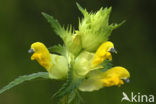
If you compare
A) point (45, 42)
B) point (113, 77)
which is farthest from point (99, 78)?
point (45, 42)

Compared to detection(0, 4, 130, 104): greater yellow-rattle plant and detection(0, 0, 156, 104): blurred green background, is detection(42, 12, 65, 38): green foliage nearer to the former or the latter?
detection(0, 4, 130, 104): greater yellow-rattle plant

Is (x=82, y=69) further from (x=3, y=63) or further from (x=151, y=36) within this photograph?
(x=151, y=36)

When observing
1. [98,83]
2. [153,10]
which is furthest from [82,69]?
[153,10]

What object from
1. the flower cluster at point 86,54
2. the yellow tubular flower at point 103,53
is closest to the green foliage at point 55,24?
the flower cluster at point 86,54

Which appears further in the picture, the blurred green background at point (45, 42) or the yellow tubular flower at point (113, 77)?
the blurred green background at point (45, 42)

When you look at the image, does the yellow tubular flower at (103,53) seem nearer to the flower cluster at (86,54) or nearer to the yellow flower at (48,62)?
the flower cluster at (86,54)

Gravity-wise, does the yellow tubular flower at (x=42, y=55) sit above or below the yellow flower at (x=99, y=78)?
above
